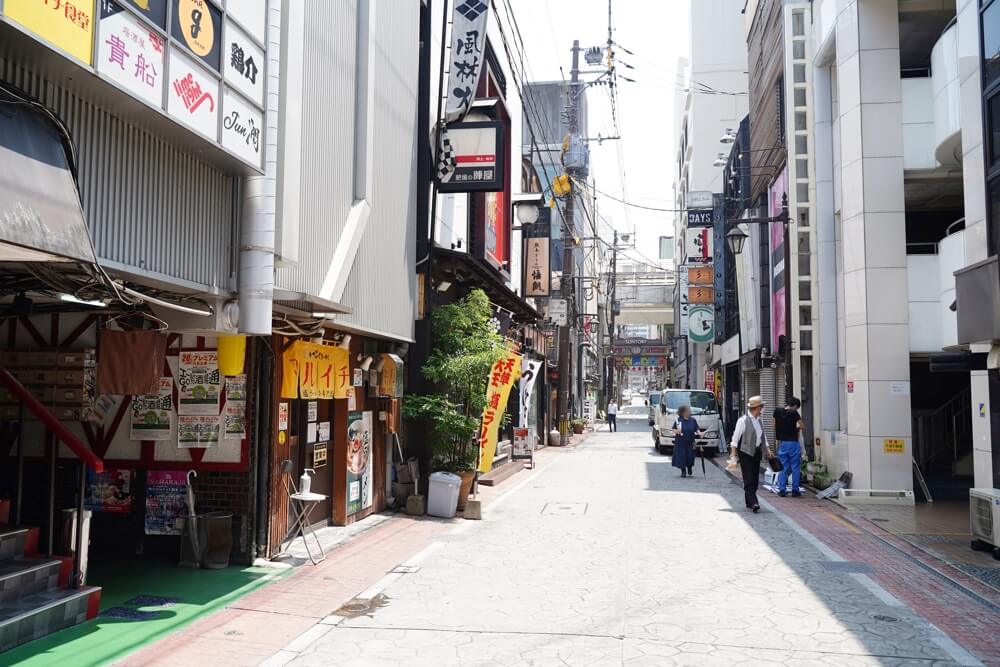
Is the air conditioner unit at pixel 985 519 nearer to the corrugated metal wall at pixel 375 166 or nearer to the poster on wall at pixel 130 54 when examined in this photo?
the corrugated metal wall at pixel 375 166

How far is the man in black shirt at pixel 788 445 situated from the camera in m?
16.0

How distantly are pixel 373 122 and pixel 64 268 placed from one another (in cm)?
717

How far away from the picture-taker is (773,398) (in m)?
24.3

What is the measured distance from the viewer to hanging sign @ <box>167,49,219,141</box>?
6.35 metres

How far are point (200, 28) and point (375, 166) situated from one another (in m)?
5.52

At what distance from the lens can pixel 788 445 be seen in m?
16.2

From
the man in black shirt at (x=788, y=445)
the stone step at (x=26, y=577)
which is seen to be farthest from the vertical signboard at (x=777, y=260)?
the stone step at (x=26, y=577)

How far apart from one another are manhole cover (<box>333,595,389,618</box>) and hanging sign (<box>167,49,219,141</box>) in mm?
4600

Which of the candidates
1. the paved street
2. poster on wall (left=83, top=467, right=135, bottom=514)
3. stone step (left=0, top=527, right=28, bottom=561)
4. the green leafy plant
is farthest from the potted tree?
stone step (left=0, top=527, right=28, bottom=561)

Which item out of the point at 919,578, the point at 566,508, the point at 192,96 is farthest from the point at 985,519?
the point at 192,96

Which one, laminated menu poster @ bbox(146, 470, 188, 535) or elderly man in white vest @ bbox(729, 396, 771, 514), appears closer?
laminated menu poster @ bbox(146, 470, 188, 535)

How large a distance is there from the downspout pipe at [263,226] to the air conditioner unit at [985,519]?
9011 mm

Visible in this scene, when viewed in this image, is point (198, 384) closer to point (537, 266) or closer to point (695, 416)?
point (537, 266)

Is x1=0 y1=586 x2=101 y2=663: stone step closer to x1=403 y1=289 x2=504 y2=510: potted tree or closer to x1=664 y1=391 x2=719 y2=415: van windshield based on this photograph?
x1=403 y1=289 x2=504 y2=510: potted tree
